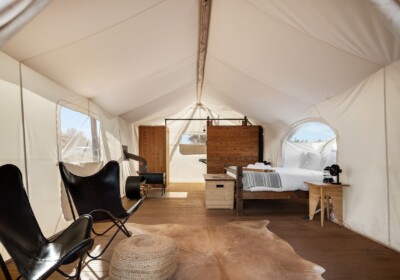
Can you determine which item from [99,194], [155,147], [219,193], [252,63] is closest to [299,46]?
[252,63]

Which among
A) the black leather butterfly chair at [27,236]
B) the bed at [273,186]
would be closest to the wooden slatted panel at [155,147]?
the bed at [273,186]

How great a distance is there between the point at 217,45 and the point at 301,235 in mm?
2772

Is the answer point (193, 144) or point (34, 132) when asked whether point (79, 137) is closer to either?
→ point (34, 132)

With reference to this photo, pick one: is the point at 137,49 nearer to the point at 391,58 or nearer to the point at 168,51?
the point at 168,51

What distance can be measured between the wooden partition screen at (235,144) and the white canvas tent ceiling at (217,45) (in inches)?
114

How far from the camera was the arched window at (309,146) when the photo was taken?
16.2 feet

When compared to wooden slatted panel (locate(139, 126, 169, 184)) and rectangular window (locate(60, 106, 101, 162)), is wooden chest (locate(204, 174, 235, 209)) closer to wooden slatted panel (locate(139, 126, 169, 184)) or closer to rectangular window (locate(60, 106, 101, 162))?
rectangular window (locate(60, 106, 101, 162))

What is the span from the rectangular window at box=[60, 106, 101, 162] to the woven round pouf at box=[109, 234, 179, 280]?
1.83m

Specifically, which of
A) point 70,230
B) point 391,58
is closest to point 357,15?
point 391,58

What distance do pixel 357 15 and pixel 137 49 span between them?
2164 mm

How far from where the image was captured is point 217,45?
3322 millimetres

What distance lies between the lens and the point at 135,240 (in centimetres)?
202

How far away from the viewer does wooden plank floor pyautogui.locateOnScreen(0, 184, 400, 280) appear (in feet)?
6.82

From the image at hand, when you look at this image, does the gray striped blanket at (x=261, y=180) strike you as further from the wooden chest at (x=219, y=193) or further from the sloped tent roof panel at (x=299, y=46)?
the sloped tent roof panel at (x=299, y=46)
